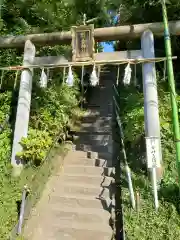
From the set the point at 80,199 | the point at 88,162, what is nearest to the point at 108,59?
the point at 88,162

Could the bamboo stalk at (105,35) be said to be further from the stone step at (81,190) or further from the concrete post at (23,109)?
the stone step at (81,190)

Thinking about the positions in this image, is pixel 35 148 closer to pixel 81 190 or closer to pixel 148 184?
pixel 81 190

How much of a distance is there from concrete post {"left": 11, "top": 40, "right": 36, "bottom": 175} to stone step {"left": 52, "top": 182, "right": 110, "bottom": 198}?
4.67 feet

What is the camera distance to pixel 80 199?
26.3 feet

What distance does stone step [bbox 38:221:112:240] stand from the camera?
22.7 ft

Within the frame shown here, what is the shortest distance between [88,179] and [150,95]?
10.1 feet

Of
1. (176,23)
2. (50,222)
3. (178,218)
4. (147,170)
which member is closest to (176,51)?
(176,23)

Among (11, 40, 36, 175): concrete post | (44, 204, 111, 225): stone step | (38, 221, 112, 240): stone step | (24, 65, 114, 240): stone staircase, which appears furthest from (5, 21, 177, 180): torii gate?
(38, 221, 112, 240): stone step

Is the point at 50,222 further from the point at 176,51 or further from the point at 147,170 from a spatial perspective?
the point at 176,51

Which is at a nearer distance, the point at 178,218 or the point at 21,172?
the point at 178,218

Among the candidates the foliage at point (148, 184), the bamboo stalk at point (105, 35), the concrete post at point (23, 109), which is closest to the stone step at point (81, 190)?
the foliage at point (148, 184)

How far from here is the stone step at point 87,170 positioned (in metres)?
9.01

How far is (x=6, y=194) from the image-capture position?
26.2ft

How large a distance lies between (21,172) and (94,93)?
7.94m
